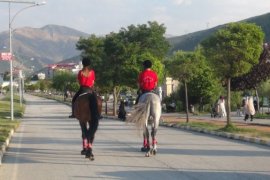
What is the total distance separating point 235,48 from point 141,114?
8290mm

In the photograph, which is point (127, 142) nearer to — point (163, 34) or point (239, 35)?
point (239, 35)

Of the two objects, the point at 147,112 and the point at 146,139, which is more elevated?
the point at 147,112

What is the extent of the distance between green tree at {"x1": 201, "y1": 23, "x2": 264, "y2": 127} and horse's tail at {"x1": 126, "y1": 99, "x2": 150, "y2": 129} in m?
8.11

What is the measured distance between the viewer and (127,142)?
17.4m

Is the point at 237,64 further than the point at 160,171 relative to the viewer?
Yes

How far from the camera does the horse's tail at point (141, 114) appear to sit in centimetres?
1341

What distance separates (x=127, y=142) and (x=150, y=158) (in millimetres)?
4422

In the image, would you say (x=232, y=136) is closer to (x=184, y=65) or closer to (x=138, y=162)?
(x=138, y=162)

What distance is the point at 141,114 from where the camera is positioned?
532 inches

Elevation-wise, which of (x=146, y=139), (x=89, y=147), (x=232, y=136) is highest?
(x=146, y=139)

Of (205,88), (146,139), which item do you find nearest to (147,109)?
(146,139)

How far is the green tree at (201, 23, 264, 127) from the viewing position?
20812 mm

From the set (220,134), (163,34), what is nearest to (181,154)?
(220,134)

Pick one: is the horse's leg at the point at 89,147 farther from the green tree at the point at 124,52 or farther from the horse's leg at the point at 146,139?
the green tree at the point at 124,52
